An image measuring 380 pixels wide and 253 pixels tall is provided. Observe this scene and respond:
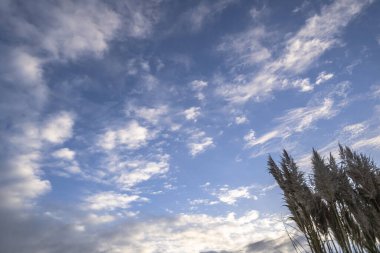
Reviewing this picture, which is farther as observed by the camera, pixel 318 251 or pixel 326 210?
pixel 326 210

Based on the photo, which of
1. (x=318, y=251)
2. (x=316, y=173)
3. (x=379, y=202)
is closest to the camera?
(x=318, y=251)

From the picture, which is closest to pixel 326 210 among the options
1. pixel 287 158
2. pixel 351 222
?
pixel 351 222

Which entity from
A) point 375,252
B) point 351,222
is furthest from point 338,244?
point 375,252

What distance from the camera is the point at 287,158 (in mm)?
10719

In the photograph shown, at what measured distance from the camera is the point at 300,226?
32.6 ft

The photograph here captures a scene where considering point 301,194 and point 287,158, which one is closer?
point 301,194

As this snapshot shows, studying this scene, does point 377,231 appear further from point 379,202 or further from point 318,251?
point 318,251

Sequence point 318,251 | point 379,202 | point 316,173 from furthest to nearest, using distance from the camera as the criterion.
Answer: point 379,202
point 316,173
point 318,251

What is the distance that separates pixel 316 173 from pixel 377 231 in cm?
280

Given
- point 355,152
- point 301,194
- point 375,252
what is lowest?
point 375,252

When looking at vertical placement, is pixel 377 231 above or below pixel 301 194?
below

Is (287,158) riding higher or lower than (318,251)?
higher

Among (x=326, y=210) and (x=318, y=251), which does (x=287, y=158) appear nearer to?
(x=326, y=210)

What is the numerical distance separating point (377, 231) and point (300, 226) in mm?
2705
